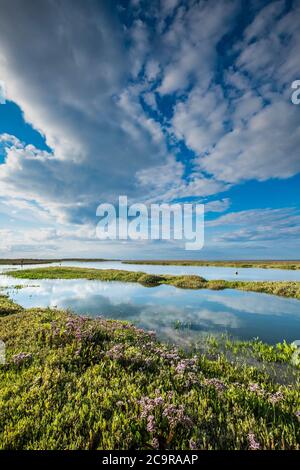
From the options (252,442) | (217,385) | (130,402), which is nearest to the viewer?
(252,442)

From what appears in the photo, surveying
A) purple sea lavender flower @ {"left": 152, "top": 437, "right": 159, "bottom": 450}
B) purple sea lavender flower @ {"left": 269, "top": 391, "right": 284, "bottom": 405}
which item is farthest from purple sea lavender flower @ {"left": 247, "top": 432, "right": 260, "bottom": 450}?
purple sea lavender flower @ {"left": 269, "top": 391, "right": 284, "bottom": 405}

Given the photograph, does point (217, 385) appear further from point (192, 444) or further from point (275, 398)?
point (192, 444)

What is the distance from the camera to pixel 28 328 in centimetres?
1230

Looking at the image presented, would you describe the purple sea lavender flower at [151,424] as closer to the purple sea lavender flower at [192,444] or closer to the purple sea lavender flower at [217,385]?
the purple sea lavender flower at [192,444]

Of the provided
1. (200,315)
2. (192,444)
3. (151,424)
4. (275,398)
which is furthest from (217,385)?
(200,315)

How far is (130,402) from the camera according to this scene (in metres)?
6.15

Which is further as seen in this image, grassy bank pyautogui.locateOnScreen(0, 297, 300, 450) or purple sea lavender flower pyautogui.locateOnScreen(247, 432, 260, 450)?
grassy bank pyautogui.locateOnScreen(0, 297, 300, 450)

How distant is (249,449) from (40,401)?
16.8 ft

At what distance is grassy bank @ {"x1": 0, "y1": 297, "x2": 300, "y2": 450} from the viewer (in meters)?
4.85

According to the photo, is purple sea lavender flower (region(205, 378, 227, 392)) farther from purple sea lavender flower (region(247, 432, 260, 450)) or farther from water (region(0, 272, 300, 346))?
water (region(0, 272, 300, 346))

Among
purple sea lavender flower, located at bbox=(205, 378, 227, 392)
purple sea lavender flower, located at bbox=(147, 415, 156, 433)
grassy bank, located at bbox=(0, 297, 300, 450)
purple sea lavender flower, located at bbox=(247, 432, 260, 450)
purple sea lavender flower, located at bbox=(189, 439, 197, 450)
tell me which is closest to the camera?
purple sea lavender flower, located at bbox=(247, 432, 260, 450)

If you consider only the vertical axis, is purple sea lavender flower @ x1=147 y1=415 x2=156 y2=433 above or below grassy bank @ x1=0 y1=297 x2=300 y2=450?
above

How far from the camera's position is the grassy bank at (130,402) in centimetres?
485

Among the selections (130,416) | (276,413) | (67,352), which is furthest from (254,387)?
(67,352)
